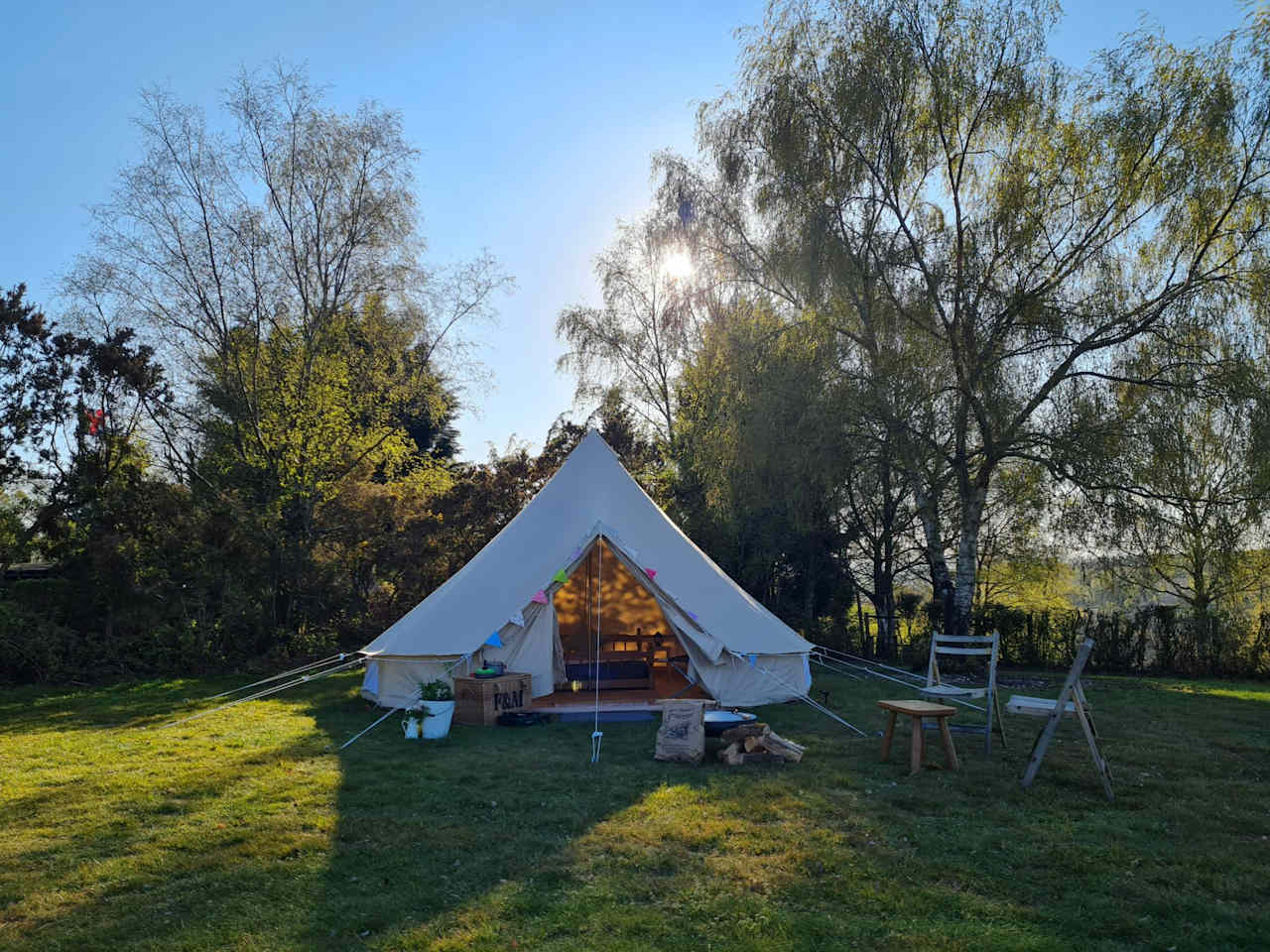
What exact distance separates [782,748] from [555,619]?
2630mm

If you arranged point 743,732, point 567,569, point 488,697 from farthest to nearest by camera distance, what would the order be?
point 567,569, point 488,697, point 743,732

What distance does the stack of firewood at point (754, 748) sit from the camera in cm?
514

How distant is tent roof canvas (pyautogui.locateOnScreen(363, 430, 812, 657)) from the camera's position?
6.85 meters

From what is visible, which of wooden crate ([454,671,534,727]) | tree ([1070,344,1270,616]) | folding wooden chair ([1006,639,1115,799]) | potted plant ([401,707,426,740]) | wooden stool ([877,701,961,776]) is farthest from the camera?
tree ([1070,344,1270,616])

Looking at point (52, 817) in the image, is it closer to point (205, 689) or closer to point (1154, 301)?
point (205, 689)

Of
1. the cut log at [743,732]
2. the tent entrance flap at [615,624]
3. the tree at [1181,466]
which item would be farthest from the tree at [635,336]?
the cut log at [743,732]

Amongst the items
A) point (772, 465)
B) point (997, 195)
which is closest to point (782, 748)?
point (772, 465)

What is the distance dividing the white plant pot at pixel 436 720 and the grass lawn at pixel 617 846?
138 millimetres

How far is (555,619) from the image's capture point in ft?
23.7

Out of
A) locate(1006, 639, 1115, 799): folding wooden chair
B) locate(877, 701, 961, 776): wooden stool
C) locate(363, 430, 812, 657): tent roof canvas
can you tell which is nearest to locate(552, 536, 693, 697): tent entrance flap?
locate(363, 430, 812, 657): tent roof canvas

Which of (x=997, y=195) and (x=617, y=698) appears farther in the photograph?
(x=997, y=195)

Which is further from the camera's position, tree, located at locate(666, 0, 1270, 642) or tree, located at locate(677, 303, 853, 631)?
tree, located at locate(677, 303, 853, 631)

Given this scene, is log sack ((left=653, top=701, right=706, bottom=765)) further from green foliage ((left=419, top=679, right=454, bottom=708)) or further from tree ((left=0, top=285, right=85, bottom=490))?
tree ((left=0, top=285, right=85, bottom=490))

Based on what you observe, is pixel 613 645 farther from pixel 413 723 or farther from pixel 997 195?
pixel 997 195
